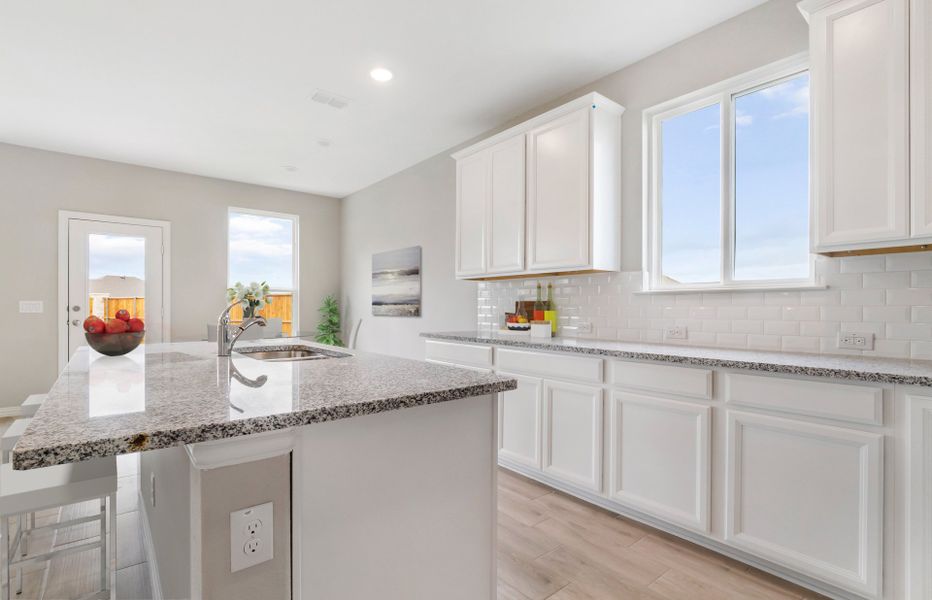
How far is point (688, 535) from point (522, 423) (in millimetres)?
1108

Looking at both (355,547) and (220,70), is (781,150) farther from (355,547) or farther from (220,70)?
(220,70)

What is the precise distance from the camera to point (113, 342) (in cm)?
198

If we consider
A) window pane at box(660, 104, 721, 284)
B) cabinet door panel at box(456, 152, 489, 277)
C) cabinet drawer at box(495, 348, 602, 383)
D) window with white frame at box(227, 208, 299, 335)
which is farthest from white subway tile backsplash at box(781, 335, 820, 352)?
window with white frame at box(227, 208, 299, 335)

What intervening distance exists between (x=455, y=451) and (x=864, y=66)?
230 cm

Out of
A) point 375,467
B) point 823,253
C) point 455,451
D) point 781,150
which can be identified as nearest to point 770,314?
point 823,253

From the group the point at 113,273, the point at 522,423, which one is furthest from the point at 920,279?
the point at 113,273

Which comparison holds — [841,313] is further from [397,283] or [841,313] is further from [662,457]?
[397,283]

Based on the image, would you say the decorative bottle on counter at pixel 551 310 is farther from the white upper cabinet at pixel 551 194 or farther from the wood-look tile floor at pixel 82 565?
the wood-look tile floor at pixel 82 565

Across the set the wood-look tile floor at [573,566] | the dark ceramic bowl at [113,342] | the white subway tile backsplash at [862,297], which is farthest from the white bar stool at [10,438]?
the white subway tile backsplash at [862,297]

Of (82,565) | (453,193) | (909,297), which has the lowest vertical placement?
(82,565)

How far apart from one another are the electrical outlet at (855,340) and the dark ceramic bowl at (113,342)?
3.30 m

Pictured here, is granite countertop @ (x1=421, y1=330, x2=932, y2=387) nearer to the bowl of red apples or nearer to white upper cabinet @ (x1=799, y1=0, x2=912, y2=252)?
white upper cabinet @ (x1=799, y1=0, x2=912, y2=252)

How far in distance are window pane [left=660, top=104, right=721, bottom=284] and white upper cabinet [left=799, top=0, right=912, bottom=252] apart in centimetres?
71

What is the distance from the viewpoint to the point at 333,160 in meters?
5.10
